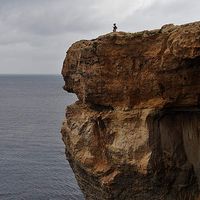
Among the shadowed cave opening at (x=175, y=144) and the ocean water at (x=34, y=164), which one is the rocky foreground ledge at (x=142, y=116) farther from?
the ocean water at (x=34, y=164)

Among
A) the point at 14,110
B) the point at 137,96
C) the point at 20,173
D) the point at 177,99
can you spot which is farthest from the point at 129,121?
the point at 14,110

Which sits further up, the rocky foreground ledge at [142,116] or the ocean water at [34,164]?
the rocky foreground ledge at [142,116]

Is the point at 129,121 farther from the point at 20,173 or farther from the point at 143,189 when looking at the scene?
the point at 20,173

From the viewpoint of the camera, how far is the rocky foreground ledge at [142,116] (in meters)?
17.2

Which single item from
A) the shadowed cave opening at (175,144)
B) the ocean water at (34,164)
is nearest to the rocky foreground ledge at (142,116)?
the shadowed cave opening at (175,144)

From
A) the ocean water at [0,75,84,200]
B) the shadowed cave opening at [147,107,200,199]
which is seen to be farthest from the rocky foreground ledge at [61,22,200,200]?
the ocean water at [0,75,84,200]

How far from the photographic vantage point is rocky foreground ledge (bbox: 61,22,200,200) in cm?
1723

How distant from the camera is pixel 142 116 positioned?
18.0 meters

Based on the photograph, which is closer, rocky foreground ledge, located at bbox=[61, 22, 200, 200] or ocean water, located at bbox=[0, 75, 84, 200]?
rocky foreground ledge, located at bbox=[61, 22, 200, 200]

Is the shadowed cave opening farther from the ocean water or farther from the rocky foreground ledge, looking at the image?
the ocean water

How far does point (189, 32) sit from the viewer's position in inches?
605

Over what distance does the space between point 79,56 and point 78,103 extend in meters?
3.26

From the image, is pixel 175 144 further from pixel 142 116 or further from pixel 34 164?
pixel 34 164

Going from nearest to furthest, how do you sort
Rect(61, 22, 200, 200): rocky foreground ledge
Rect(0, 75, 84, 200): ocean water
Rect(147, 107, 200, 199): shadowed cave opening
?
Rect(61, 22, 200, 200): rocky foreground ledge → Rect(147, 107, 200, 199): shadowed cave opening → Rect(0, 75, 84, 200): ocean water
